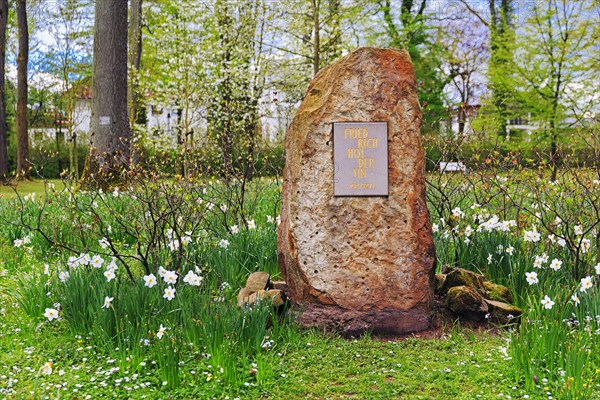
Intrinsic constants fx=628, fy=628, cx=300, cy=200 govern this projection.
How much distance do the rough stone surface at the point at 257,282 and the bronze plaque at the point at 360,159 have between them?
98 cm

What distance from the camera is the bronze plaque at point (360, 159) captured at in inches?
187

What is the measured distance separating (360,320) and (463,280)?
109 cm

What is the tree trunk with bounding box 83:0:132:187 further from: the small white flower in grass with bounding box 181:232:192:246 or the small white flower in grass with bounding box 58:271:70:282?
the small white flower in grass with bounding box 58:271:70:282

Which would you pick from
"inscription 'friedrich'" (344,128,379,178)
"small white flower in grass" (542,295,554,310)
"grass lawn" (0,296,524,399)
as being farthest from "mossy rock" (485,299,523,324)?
"inscription 'friedrich'" (344,128,379,178)

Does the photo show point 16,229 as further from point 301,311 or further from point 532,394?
point 532,394

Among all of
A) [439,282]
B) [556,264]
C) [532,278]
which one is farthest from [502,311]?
[439,282]

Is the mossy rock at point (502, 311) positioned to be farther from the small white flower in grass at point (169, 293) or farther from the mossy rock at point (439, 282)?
the small white flower in grass at point (169, 293)

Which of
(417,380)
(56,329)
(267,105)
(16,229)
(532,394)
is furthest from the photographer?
(267,105)

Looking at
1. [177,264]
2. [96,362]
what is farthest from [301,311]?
[96,362]

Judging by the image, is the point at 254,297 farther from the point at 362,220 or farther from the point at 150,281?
the point at 362,220

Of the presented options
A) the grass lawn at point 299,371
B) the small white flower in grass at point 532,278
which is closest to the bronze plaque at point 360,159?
the grass lawn at point 299,371

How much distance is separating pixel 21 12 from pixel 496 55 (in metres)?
13.6

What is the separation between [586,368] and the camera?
371 cm

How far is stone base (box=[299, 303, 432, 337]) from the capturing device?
4.76 meters
